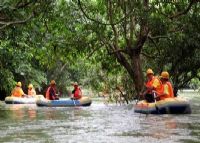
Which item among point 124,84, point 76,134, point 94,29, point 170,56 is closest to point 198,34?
point 170,56

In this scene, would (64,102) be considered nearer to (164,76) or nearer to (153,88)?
(153,88)

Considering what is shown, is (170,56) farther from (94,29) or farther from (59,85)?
(59,85)

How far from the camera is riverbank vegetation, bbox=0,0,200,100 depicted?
19.5 metres

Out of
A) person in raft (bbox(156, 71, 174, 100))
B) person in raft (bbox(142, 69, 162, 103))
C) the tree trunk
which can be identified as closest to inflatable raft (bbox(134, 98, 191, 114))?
person in raft (bbox(156, 71, 174, 100))

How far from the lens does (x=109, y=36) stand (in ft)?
84.5

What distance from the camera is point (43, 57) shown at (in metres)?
27.0

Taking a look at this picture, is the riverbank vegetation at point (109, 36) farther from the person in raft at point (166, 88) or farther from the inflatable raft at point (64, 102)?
the person in raft at point (166, 88)

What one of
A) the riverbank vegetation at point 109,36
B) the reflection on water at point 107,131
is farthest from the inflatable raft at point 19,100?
the reflection on water at point 107,131

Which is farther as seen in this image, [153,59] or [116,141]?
[153,59]

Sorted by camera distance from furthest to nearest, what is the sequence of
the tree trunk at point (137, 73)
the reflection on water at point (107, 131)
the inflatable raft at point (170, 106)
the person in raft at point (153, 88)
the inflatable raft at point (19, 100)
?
the inflatable raft at point (19, 100) → the tree trunk at point (137, 73) → the person in raft at point (153, 88) → the inflatable raft at point (170, 106) → the reflection on water at point (107, 131)

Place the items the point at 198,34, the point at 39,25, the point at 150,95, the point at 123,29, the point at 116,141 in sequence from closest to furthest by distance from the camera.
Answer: the point at 116,141 < the point at 150,95 < the point at 39,25 < the point at 198,34 < the point at 123,29

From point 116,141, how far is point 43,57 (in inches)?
646

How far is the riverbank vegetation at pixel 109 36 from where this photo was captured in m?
19.5

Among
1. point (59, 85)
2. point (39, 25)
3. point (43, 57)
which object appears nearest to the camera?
point (39, 25)
